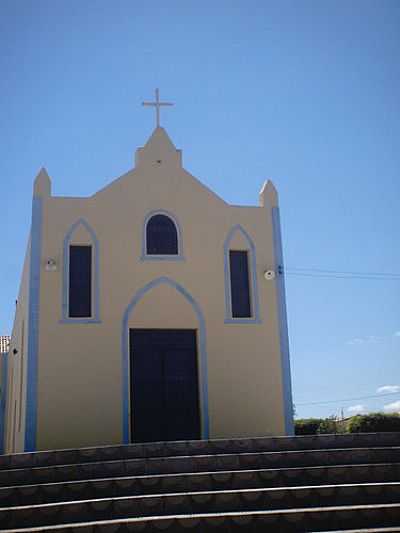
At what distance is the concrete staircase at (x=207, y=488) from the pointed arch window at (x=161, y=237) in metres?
5.99

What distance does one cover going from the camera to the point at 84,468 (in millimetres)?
12398

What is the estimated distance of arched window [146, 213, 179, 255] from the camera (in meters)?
18.5

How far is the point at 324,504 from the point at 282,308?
771cm

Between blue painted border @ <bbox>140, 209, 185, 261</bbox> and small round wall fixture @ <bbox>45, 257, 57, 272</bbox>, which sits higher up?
blue painted border @ <bbox>140, 209, 185, 261</bbox>

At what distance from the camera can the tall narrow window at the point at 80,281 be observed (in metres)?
17.7

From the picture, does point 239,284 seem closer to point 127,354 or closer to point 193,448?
point 127,354

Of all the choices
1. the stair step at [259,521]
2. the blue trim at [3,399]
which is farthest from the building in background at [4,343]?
Answer: the stair step at [259,521]

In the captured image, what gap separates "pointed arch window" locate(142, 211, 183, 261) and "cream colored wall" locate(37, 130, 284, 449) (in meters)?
0.16

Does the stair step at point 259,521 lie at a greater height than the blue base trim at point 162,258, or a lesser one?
lesser

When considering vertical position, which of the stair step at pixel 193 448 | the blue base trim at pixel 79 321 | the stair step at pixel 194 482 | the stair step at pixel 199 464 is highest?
the blue base trim at pixel 79 321

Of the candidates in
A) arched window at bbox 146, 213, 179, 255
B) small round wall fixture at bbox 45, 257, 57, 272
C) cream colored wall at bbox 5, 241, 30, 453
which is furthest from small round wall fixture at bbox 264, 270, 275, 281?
cream colored wall at bbox 5, 241, 30, 453

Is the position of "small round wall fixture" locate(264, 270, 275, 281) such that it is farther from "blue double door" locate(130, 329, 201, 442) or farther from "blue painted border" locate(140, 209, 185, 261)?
"blue double door" locate(130, 329, 201, 442)

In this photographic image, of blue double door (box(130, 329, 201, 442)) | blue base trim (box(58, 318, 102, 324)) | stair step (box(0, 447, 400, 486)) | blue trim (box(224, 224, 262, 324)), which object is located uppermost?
blue trim (box(224, 224, 262, 324))

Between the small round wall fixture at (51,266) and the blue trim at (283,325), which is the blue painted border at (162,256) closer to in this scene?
the small round wall fixture at (51,266)
